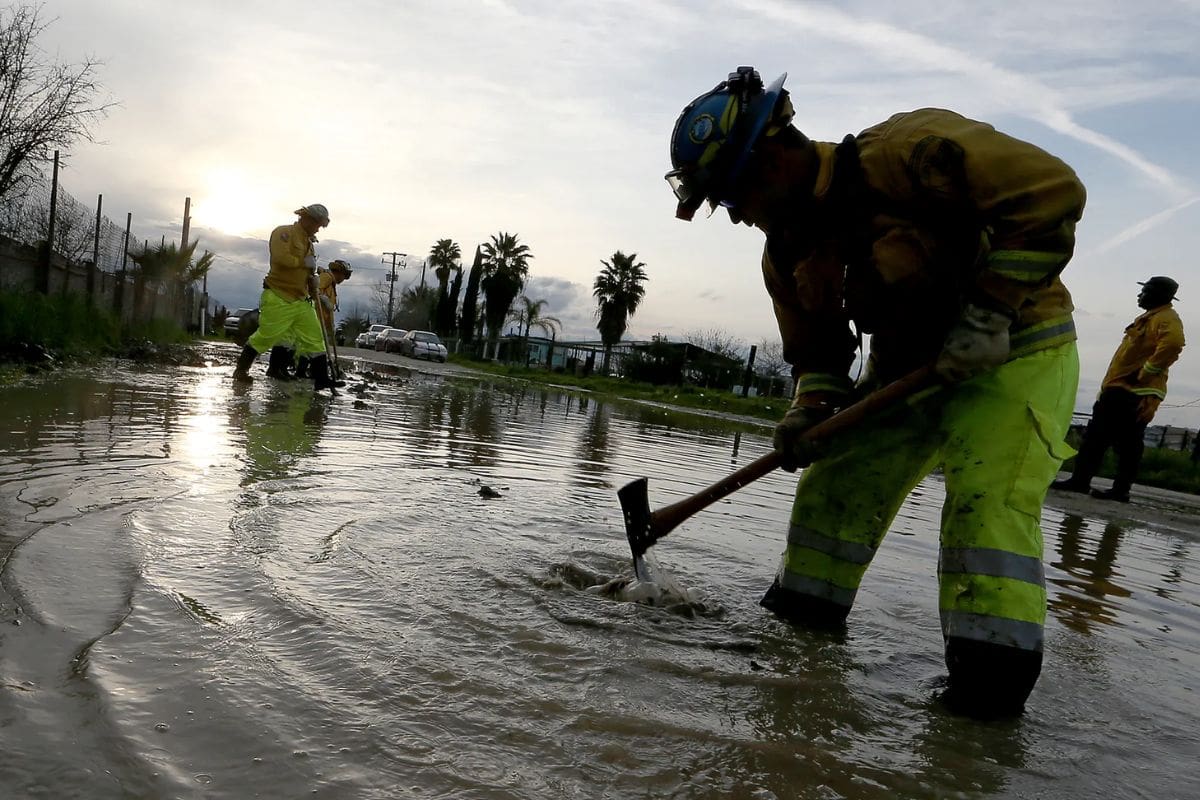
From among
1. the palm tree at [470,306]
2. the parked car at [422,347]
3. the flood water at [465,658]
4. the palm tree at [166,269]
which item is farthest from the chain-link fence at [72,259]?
the palm tree at [470,306]

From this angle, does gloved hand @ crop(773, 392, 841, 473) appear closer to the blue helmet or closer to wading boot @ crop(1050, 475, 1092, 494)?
the blue helmet

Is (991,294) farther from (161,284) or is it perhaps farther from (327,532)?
(161,284)

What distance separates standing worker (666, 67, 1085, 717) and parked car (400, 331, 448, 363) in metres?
36.1

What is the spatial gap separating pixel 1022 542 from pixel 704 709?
38.3 inches

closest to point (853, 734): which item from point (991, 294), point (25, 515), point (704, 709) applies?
point (704, 709)

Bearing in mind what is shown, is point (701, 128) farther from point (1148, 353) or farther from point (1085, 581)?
point (1148, 353)

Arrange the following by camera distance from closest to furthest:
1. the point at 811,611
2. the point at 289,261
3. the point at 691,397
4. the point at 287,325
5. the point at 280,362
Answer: the point at 811,611
the point at 289,261
the point at 287,325
the point at 280,362
the point at 691,397

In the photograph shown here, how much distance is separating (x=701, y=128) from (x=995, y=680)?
1.71 meters

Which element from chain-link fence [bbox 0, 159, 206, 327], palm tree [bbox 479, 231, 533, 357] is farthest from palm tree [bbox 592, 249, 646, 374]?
chain-link fence [bbox 0, 159, 206, 327]

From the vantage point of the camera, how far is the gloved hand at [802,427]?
9.30 ft

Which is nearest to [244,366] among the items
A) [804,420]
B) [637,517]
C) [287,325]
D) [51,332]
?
[287,325]

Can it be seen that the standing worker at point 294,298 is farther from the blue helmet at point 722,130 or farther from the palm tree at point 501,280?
the palm tree at point 501,280

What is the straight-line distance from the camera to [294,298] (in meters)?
9.98

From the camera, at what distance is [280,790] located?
56.3 inches
